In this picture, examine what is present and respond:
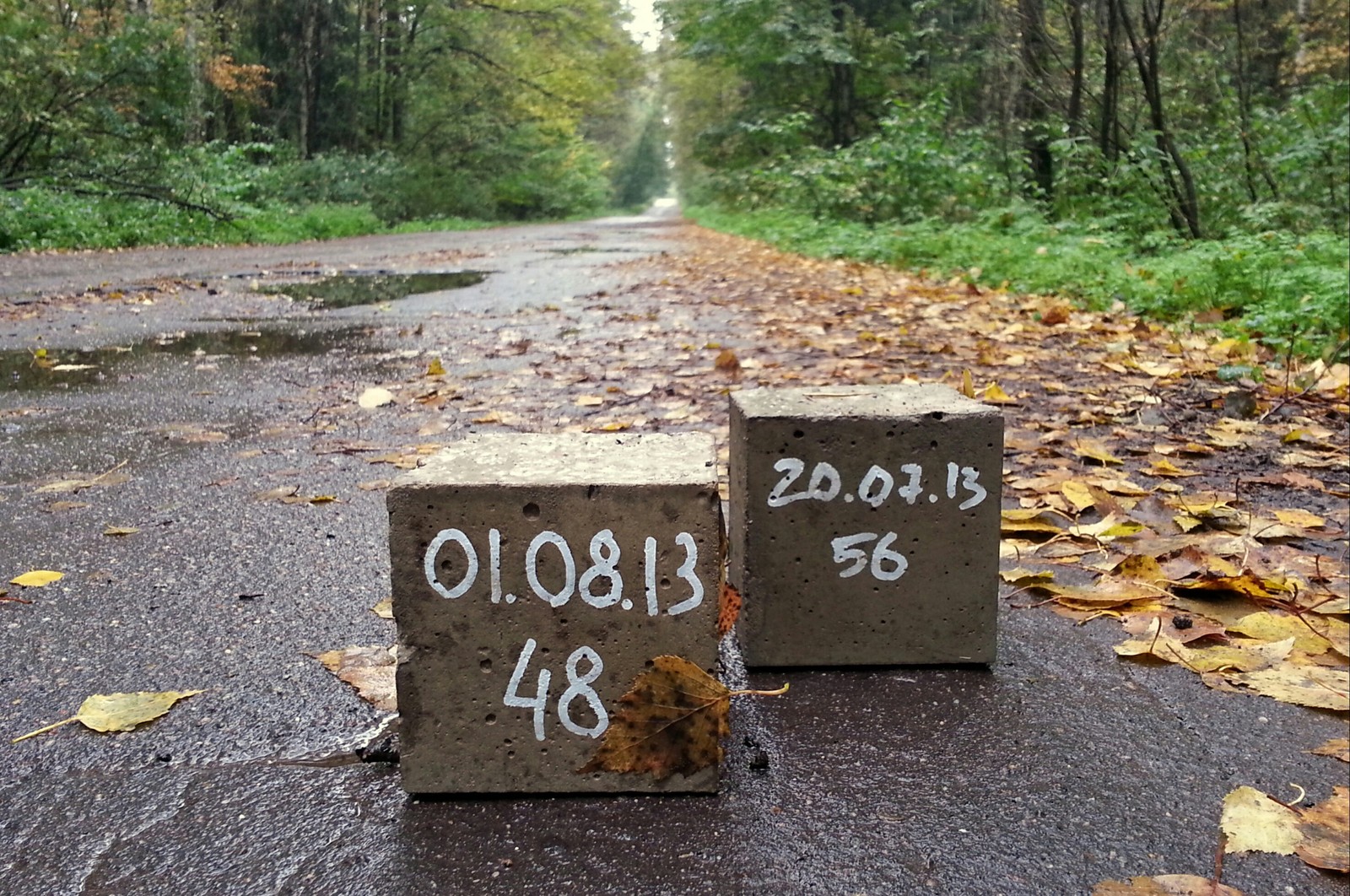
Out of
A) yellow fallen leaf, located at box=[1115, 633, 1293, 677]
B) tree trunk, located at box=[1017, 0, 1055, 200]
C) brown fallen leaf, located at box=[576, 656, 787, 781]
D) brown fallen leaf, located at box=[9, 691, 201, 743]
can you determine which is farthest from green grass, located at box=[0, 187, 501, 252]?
yellow fallen leaf, located at box=[1115, 633, 1293, 677]

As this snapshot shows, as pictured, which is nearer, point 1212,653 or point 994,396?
point 1212,653

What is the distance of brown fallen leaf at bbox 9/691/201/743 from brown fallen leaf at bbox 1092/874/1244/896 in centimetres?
164

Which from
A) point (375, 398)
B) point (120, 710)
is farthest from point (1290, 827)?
point (375, 398)

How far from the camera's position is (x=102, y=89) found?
17.9m

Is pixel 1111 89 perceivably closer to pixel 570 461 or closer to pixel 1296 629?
pixel 1296 629

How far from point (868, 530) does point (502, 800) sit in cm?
87

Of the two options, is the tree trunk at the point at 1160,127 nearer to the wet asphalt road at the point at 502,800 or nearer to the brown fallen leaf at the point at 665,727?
the wet asphalt road at the point at 502,800

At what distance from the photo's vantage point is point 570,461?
1779 mm

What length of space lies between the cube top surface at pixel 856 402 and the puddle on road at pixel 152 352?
4278 mm

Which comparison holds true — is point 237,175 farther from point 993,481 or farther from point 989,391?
point 993,481

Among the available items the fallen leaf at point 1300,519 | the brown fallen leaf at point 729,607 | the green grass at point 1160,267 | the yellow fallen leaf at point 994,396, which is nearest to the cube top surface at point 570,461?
the brown fallen leaf at point 729,607

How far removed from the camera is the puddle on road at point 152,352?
537 cm

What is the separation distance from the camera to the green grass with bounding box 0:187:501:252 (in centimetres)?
1414

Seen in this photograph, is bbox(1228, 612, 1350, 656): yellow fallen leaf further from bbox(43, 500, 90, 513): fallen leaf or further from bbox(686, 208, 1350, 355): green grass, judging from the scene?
bbox(686, 208, 1350, 355): green grass
